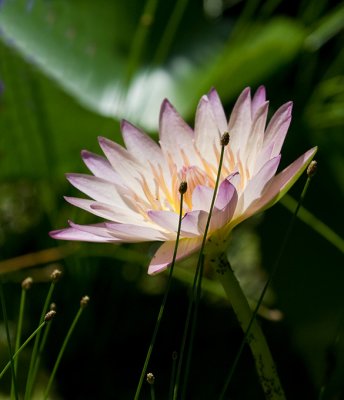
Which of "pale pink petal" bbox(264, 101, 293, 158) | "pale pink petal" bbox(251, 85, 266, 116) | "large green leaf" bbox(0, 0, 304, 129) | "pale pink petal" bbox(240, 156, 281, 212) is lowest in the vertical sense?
"pale pink petal" bbox(240, 156, 281, 212)

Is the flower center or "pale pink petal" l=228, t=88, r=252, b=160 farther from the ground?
"pale pink petal" l=228, t=88, r=252, b=160

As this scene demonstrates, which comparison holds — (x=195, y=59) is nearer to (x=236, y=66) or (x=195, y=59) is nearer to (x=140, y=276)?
(x=236, y=66)

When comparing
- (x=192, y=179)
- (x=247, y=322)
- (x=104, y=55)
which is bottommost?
(x=247, y=322)

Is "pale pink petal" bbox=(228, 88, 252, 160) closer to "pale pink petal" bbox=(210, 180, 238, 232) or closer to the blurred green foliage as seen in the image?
"pale pink petal" bbox=(210, 180, 238, 232)

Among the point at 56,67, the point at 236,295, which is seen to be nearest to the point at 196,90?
the point at 56,67

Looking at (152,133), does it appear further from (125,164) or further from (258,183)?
(258,183)

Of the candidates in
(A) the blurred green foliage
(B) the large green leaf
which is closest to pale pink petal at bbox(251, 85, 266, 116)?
(A) the blurred green foliage

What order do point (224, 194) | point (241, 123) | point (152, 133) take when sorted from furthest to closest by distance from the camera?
point (152, 133) < point (241, 123) < point (224, 194)

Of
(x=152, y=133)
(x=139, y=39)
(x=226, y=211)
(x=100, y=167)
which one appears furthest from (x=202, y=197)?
(x=139, y=39)
